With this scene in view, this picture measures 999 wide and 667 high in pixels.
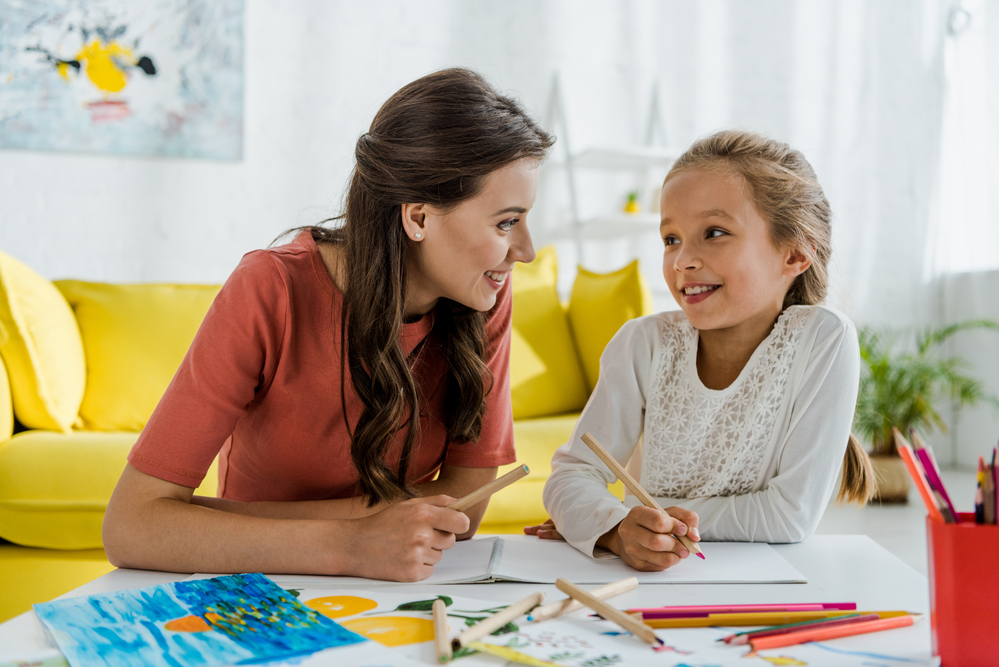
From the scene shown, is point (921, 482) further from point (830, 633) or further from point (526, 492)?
point (526, 492)

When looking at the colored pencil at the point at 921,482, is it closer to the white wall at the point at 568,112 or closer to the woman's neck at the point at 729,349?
the woman's neck at the point at 729,349

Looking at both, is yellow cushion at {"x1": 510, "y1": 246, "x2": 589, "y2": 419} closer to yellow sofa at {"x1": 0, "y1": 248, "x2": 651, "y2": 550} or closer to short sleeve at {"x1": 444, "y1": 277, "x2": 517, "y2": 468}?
yellow sofa at {"x1": 0, "y1": 248, "x2": 651, "y2": 550}

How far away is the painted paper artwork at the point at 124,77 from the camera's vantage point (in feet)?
8.90

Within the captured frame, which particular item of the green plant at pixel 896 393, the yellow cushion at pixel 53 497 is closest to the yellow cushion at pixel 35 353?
the yellow cushion at pixel 53 497

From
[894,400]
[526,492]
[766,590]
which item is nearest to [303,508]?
[766,590]

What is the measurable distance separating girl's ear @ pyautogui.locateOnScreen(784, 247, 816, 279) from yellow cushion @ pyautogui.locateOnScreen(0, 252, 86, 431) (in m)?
1.78

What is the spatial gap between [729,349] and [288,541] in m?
0.71

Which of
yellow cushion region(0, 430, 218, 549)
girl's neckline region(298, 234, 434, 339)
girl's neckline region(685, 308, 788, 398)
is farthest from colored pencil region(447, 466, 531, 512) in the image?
yellow cushion region(0, 430, 218, 549)

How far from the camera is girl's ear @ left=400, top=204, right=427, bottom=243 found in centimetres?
94

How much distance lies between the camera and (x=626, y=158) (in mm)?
3119

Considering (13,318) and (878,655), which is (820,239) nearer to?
(878,655)

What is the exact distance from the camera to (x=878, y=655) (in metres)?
0.48

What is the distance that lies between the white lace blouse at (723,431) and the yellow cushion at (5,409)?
1.50 meters

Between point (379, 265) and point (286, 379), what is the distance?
19cm
